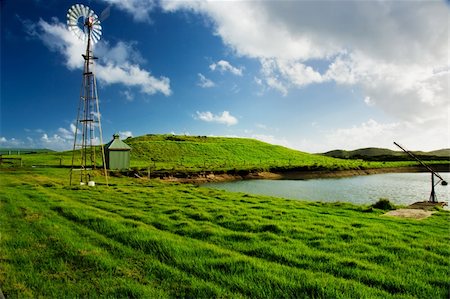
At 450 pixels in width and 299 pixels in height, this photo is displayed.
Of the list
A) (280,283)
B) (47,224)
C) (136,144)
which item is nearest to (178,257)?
(280,283)

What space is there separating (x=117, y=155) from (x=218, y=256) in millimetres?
54815

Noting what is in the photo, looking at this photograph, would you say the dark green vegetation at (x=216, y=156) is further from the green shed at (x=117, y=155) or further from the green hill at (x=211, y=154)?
the green shed at (x=117, y=155)

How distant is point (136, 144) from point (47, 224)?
332ft

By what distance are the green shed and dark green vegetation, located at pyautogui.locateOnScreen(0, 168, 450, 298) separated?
44489 mm

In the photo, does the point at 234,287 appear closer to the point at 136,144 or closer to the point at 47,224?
the point at 47,224

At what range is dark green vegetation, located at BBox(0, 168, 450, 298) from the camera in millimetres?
8469

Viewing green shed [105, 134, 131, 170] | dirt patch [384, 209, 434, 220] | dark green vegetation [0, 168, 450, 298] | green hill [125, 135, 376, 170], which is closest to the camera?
dark green vegetation [0, 168, 450, 298]

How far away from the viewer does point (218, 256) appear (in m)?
10.9

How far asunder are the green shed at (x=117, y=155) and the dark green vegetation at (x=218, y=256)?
1752 inches

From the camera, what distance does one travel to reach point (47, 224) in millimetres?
15391

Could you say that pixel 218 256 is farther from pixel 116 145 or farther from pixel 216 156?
pixel 216 156

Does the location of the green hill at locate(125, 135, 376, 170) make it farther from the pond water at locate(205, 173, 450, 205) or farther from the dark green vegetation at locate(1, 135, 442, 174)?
the pond water at locate(205, 173, 450, 205)

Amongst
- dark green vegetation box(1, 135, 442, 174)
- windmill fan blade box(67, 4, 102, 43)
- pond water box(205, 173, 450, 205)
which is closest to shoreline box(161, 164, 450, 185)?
dark green vegetation box(1, 135, 442, 174)

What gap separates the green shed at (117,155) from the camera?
2425 inches
